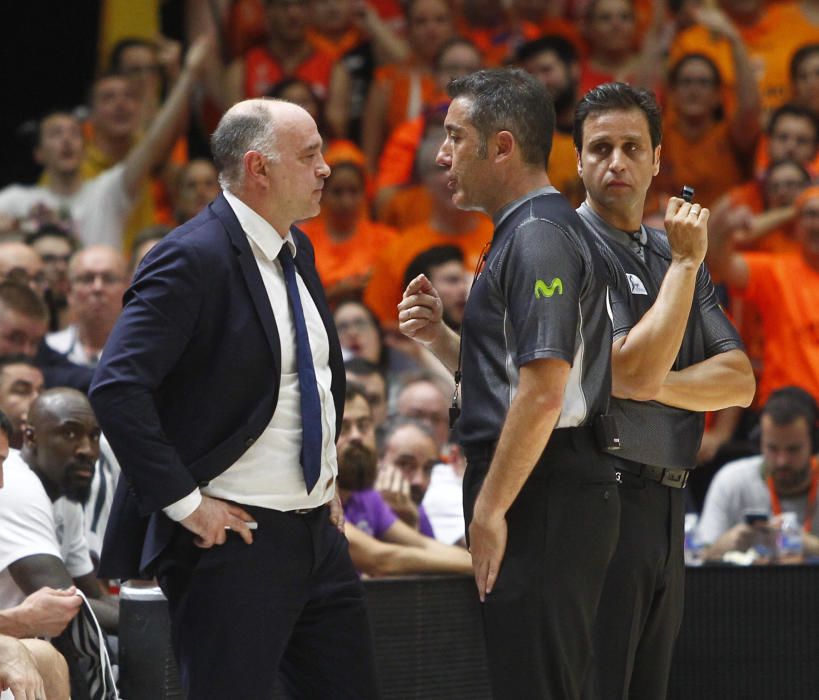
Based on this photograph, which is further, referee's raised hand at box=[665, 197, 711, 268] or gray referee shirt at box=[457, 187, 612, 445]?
referee's raised hand at box=[665, 197, 711, 268]

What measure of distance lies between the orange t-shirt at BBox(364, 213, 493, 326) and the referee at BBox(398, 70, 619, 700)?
14.3 feet

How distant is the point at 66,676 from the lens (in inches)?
142

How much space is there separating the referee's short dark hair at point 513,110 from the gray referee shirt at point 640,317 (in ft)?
1.39

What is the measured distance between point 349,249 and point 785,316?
240 centimetres

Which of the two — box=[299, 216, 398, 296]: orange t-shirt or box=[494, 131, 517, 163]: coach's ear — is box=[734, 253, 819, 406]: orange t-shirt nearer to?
box=[299, 216, 398, 296]: orange t-shirt

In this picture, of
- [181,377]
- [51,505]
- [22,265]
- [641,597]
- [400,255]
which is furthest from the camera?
[400,255]

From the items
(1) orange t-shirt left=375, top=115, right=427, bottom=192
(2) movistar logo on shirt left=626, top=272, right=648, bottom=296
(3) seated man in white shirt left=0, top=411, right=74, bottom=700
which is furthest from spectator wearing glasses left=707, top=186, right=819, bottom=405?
(3) seated man in white shirt left=0, top=411, right=74, bottom=700

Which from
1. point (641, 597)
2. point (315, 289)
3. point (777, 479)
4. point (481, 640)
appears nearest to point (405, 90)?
point (777, 479)

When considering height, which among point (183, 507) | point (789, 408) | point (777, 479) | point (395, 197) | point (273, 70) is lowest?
point (777, 479)

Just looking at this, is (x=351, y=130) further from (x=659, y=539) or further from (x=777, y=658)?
(x=659, y=539)

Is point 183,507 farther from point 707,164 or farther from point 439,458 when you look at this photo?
point 707,164

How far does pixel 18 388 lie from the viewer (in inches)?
212

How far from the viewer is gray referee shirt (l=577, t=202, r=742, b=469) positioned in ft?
11.3

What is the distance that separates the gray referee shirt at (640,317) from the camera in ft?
11.3
